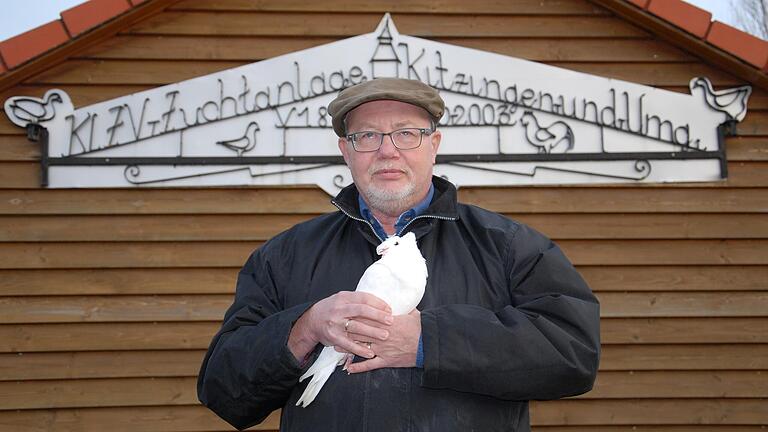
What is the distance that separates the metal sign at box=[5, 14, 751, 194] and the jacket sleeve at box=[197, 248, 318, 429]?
1.94 meters

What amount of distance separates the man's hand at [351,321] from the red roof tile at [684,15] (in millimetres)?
2807

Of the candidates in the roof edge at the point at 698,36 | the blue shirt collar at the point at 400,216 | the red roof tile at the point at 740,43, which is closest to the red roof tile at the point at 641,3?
the roof edge at the point at 698,36

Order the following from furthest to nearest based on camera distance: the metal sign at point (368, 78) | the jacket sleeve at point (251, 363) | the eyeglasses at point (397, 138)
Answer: the metal sign at point (368, 78)
the eyeglasses at point (397, 138)
the jacket sleeve at point (251, 363)

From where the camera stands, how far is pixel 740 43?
143 inches

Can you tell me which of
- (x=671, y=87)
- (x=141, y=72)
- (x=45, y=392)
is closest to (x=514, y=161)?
(x=671, y=87)

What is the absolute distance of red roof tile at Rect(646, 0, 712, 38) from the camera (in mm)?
3662

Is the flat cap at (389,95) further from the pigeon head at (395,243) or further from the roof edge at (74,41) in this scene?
the roof edge at (74,41)

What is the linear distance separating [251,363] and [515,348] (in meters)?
0.63

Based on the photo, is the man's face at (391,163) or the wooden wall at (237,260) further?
the wooden wall at (237,260)

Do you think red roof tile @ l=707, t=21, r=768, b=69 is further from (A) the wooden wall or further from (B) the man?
(B) the man

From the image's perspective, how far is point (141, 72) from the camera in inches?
151

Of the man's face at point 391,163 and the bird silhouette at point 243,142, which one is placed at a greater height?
the bird silhouette at point 243,142

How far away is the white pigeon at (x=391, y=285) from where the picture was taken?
1684mm

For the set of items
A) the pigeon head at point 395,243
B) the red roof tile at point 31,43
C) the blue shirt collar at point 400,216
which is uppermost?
the red roof tile at point 31,43
